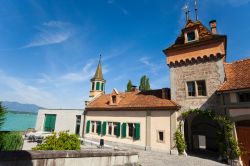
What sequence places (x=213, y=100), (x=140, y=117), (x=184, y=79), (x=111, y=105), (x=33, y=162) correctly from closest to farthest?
(x=33, y=162) → (x=213, y=100) → (x=184, y=79) → (x=140, y=117) → (x=111, y=105)

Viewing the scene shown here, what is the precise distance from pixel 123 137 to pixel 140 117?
3418 mm

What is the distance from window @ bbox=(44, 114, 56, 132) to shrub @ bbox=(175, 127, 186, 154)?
23267mm

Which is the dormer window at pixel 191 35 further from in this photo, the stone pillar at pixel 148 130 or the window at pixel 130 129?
the window at pixel 130 129

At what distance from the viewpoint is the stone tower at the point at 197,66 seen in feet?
52.4

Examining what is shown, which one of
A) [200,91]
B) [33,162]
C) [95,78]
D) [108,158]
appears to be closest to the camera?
[33,162]

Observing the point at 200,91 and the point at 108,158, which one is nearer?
the point at 108,158

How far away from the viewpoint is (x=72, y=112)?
29266mm

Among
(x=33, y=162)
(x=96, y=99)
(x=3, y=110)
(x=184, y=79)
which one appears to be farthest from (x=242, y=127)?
(x=96, y=99)

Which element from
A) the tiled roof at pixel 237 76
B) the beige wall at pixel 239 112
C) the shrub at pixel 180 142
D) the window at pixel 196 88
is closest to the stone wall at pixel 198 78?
the window at pixel 196 88

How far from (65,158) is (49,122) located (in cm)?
2899

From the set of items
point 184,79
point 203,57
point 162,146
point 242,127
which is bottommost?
point 162,146

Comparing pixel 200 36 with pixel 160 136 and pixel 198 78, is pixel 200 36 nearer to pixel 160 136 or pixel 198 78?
pixel 198 78

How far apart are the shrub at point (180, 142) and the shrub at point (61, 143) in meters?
10.4

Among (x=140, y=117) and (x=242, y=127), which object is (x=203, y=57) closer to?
(x=242, y=127)
